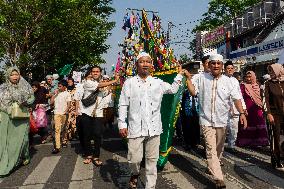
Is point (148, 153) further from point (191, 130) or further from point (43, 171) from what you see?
point (191, 130)

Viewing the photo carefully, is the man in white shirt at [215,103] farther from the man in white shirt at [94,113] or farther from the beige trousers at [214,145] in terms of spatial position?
the man in white shirt at [94,113]

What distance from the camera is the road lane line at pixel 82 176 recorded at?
227 inches

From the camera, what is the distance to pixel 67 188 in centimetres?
562

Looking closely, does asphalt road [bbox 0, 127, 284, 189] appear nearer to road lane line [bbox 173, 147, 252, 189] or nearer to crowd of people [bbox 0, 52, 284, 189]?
road lane line [bbox 173, 147, 252, 189]

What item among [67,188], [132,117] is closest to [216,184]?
[132,117]

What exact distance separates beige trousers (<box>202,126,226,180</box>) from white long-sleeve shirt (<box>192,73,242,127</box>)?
0.09 metres

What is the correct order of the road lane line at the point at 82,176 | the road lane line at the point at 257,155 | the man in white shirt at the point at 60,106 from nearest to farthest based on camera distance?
the road lane line at the point at 82,176, the road lane line at the point at 257,155, the man in white shirt at the point at 60,106

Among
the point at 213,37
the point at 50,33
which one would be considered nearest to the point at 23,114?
the point at 50,33

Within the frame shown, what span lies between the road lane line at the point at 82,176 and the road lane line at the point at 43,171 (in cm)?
43

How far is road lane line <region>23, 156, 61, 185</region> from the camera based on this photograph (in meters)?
6.20

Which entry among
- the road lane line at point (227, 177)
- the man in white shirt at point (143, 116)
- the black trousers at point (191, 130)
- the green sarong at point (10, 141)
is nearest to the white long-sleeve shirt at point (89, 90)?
the green sarong at point (10, 141)

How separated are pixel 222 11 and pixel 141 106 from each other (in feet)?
142

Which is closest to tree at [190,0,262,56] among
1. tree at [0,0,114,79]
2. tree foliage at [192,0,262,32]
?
tree foliage at [192,0,262,32]

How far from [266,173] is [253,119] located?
2941 millimetres
